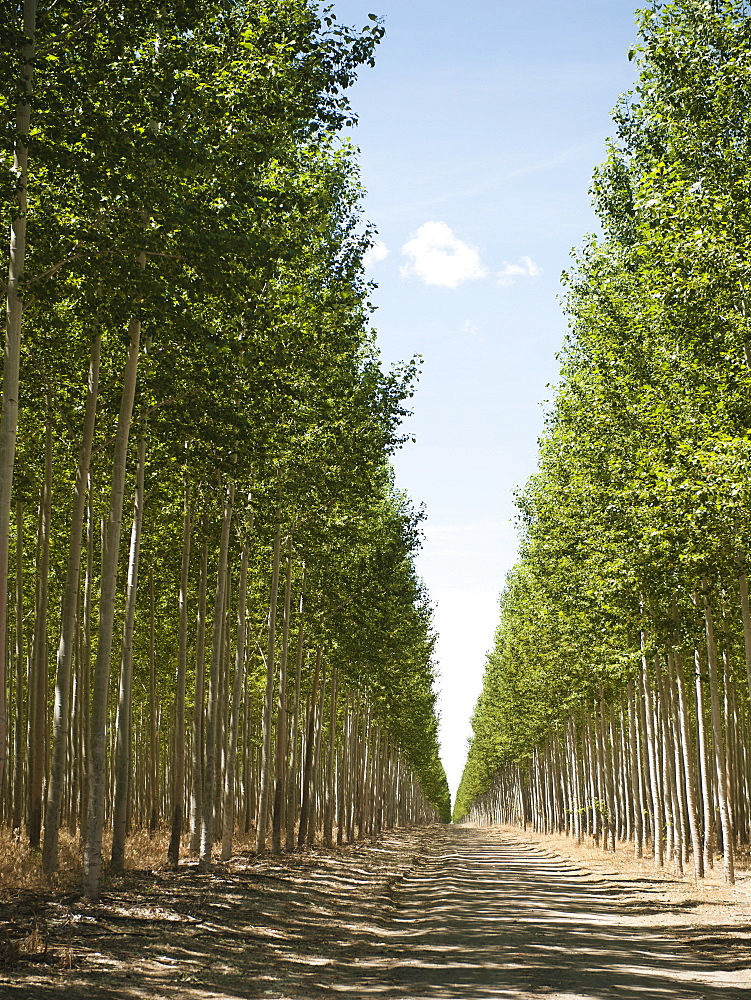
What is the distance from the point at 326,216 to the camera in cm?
1891

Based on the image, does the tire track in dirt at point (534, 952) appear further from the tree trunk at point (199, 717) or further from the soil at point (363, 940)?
the tree trunk at point (199, 717)

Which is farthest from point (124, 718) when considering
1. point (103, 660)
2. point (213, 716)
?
point (213, 716)

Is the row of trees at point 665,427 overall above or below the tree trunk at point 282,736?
above

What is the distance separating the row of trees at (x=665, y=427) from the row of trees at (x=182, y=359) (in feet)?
17.3

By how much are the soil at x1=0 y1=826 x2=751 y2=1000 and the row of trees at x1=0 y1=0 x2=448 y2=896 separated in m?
1.50

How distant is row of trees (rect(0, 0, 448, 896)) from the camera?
10.9 m

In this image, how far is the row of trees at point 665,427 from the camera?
47.5ft

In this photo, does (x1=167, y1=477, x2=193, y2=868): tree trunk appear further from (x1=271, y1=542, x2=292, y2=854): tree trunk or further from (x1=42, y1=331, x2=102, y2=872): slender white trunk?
(x1=42, y1=331, x2=102, y2=872): slender white trunk

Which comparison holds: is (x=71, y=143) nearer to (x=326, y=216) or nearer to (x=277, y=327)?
(x=277, y=327)

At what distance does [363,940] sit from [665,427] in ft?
33.1

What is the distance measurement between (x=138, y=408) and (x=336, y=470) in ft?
23.7

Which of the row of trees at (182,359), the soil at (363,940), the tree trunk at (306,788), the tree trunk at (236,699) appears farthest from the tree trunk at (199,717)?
the tree trunk at (306,788)

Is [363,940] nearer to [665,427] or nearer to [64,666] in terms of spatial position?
[64,666]

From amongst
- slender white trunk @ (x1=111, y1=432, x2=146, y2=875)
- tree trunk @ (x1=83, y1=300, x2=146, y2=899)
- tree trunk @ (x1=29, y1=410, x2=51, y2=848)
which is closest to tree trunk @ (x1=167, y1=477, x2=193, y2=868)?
tree trunk @ (x1=29, y1=410, x2=51, y2=848)
